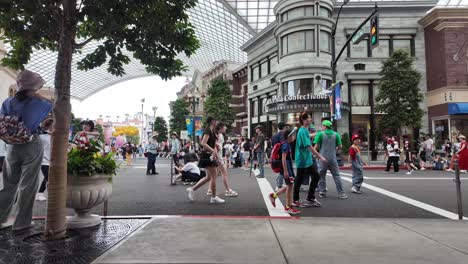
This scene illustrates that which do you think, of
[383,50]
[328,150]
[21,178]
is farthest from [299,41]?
[21,178]

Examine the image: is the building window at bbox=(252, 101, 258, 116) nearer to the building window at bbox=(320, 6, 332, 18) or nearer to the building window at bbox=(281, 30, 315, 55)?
the building window at bbox=(281, 30, 315, 55)

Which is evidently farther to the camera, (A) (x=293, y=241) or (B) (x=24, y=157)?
(B) (x=24, y=157)

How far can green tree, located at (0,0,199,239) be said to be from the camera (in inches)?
164

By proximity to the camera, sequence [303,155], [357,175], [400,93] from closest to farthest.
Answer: [303,155]
[357,175]
[400,93]

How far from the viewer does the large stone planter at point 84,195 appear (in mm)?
4574

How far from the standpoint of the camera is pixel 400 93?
73.6ft

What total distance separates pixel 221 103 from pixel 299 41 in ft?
60.0

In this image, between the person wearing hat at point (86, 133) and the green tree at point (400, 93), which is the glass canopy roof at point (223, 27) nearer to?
the green tree at point (400, 93)

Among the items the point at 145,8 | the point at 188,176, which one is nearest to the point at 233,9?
the point at 188,176

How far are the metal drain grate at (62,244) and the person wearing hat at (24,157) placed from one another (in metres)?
0.37

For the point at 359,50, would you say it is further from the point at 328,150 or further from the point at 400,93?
the point at 328,150

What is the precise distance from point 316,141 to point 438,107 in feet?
78.7

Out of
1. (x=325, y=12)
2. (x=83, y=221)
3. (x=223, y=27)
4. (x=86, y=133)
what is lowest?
(x=83, y=221)

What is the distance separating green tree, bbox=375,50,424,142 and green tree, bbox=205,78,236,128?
939 inches
